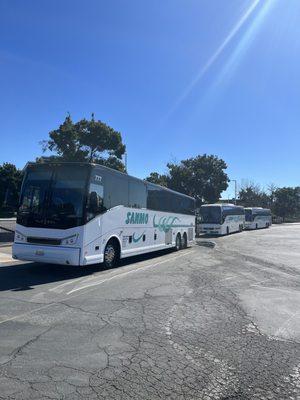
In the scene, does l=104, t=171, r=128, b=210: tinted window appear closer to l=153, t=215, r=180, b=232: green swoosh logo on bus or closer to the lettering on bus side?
the lettering on bus side

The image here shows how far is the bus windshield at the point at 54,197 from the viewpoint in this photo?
1258 centimetres

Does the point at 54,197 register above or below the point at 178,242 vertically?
above

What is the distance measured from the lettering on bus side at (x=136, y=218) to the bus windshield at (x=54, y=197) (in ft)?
11.2

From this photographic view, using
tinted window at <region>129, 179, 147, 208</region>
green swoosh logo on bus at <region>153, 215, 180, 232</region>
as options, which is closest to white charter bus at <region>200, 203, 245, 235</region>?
green swoosh logo on bus at <region>153, 215, 180, 232</region>

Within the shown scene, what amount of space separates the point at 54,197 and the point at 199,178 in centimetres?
5566

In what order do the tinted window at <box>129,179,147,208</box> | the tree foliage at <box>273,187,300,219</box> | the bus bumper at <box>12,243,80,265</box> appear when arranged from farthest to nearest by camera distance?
the tree foliage at <box>273,187,300,219</box> < the tinted window at <box>129,179,147,208</box> < the bus bumper at <box>12,243,80,265</box>

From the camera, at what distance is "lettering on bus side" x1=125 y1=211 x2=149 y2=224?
16016 millimetres

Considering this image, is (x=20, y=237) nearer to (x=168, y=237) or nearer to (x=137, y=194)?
(x=137, y=194)

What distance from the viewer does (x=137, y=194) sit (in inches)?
668

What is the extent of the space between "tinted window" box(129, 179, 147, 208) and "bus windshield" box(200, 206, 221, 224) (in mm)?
25225

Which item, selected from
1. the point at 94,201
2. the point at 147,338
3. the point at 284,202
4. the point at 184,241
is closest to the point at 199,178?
the point at 184,241

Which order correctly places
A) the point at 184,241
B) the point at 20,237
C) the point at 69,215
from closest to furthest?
the point at 69,215
the point at 20,237
the point at 184,241

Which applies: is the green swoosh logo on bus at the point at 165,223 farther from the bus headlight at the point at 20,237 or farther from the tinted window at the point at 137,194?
the bus headlight at the point at 20,237

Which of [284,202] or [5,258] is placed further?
[284,202]
